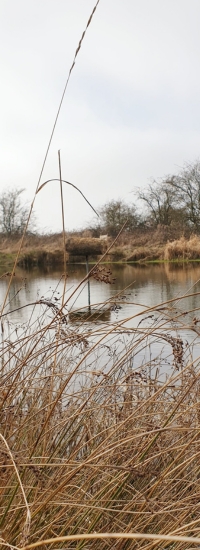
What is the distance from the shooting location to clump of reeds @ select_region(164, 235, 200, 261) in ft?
78.1

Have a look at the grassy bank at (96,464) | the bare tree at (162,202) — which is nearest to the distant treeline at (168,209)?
the bare tree at (162,202)

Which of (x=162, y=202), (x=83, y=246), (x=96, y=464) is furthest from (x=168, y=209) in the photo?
(x=96, y=464)

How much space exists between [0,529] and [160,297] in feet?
29.8

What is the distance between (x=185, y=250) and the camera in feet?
79.2

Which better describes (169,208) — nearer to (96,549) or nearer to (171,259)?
(171,259)

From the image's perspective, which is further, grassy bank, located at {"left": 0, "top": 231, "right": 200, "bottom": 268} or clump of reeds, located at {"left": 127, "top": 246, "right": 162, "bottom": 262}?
clump of reeds, located at {"left": 127, "top": 246, "right": 162, "bottom": 262}

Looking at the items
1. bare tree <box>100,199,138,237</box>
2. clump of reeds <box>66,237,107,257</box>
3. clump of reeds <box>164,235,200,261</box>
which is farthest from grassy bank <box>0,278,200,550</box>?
bare tree <box>100,199,138,237</box>

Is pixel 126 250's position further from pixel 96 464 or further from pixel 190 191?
pixel 96 464

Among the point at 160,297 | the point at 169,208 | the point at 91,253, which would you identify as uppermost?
the point at 169,208

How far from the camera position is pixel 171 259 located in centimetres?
2461

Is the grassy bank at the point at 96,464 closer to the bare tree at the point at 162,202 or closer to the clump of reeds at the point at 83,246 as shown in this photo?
the clump of reeds at the point at 83,246

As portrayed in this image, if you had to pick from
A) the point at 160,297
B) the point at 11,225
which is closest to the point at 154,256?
the point at 11,225

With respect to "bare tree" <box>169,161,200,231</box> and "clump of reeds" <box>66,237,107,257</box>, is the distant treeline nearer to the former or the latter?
"bare tree" <box>169,161,200,231</box>

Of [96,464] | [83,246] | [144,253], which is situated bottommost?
[144,253]
